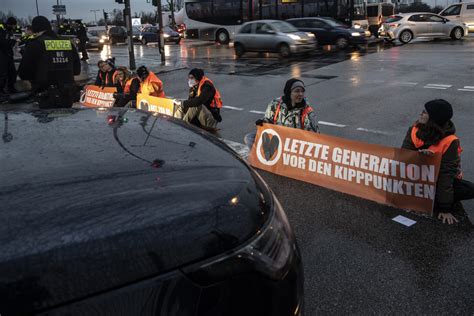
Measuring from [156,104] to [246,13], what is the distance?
24.0 meters

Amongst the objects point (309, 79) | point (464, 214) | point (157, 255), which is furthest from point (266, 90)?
point (157, 255)

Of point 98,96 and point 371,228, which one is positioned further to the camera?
point 98,96

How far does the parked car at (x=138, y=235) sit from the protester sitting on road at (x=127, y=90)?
24.7 ft

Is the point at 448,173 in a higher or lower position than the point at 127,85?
lower

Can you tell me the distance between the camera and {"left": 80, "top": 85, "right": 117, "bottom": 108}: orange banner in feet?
33.4

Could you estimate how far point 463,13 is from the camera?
26.8m

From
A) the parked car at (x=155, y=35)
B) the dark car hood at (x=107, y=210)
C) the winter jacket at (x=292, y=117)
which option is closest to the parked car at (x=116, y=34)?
the parked car at (x=155, y=35)

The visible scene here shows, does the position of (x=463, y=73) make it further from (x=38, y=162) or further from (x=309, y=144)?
(x=38, y=162)

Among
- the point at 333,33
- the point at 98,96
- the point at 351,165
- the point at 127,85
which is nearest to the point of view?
the point at 351,165

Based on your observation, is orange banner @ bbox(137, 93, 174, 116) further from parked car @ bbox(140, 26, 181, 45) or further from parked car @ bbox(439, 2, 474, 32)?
parked car @ bbox(140, 26, 181, 45)

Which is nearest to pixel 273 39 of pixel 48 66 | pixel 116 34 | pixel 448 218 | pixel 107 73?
pixel 107 73

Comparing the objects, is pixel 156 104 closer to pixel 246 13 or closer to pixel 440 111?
pixel 440 111

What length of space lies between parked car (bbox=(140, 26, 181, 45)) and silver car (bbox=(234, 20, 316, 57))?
1470 cm

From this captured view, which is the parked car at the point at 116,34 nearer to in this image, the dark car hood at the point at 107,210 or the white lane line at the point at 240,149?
the white lane line at the point at 240,149
